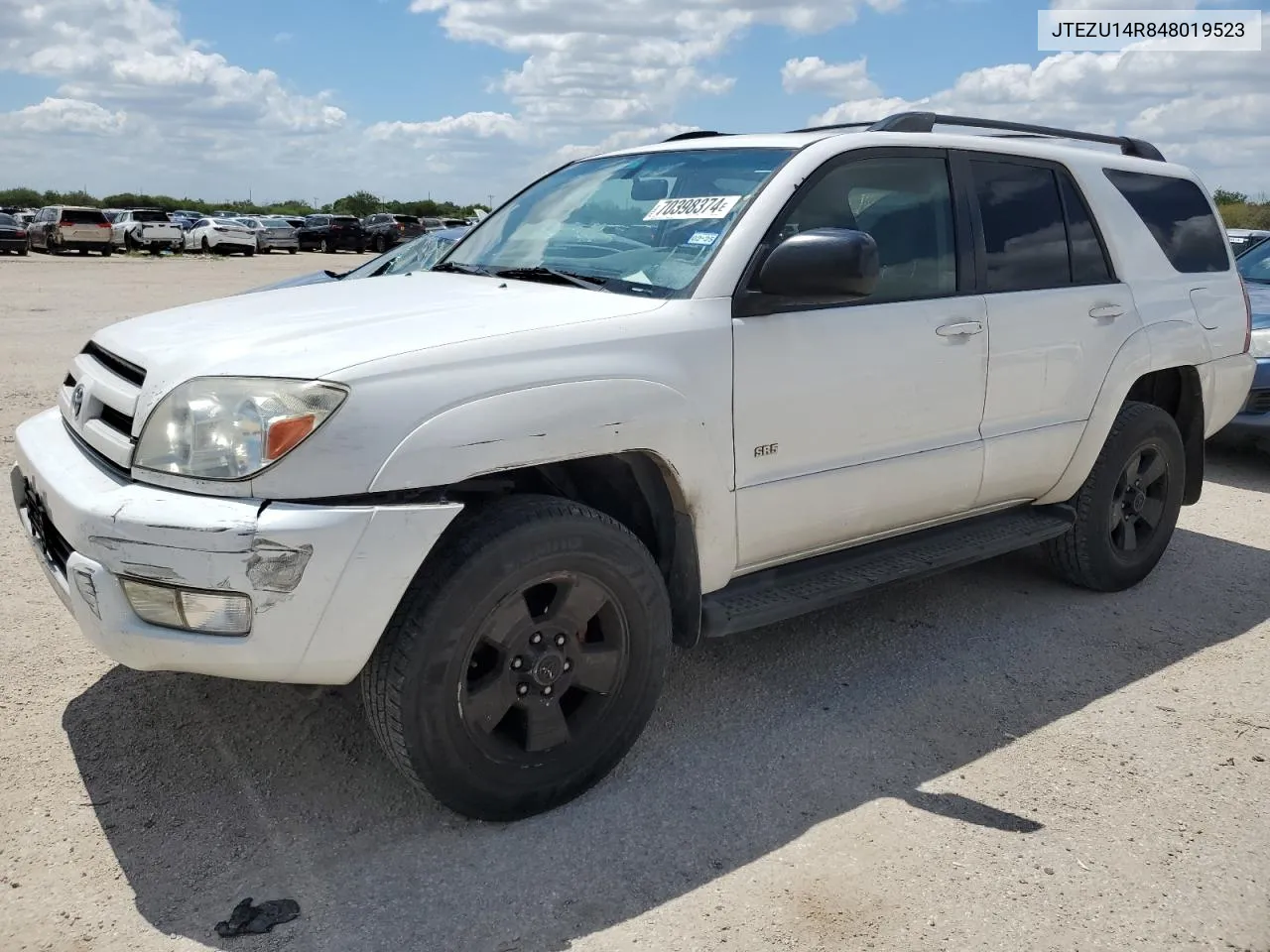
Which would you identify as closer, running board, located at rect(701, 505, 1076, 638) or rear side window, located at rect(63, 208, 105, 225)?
running board, located at rect(701, 505, 1076, 638)

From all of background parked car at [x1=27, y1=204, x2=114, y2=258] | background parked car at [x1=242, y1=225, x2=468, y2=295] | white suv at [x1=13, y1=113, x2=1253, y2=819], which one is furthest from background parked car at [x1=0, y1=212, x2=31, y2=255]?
white suv at [x1=13, y1=113, x2=1253, y2=819]

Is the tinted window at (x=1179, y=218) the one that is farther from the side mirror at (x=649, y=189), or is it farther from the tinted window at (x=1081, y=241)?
the side mirror at (x=649, y=189)

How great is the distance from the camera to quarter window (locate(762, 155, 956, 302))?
352 centimetres

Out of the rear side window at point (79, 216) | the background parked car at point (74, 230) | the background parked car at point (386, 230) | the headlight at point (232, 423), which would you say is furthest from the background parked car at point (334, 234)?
the headlight at point (232, 423)

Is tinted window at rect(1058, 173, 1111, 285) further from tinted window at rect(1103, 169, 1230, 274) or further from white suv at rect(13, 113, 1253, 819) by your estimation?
tinted window at rect(1103, 169, 1230, 274)

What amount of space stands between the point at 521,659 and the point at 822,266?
137 centimetres

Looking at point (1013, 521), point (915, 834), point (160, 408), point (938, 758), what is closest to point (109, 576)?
point (160, 408)

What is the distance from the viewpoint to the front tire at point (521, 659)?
106 inches

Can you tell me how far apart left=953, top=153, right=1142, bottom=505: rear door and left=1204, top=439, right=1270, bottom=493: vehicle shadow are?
3.30 meters

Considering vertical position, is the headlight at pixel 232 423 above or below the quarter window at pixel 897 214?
below

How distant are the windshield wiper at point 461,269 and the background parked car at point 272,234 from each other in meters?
36.3

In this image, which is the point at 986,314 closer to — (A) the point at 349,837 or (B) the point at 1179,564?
(B) the point at 1179,564

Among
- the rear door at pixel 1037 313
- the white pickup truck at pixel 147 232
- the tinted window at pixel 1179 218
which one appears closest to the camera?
the rear door at pixel 1037 313

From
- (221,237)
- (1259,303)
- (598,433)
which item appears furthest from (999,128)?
(221,237)
